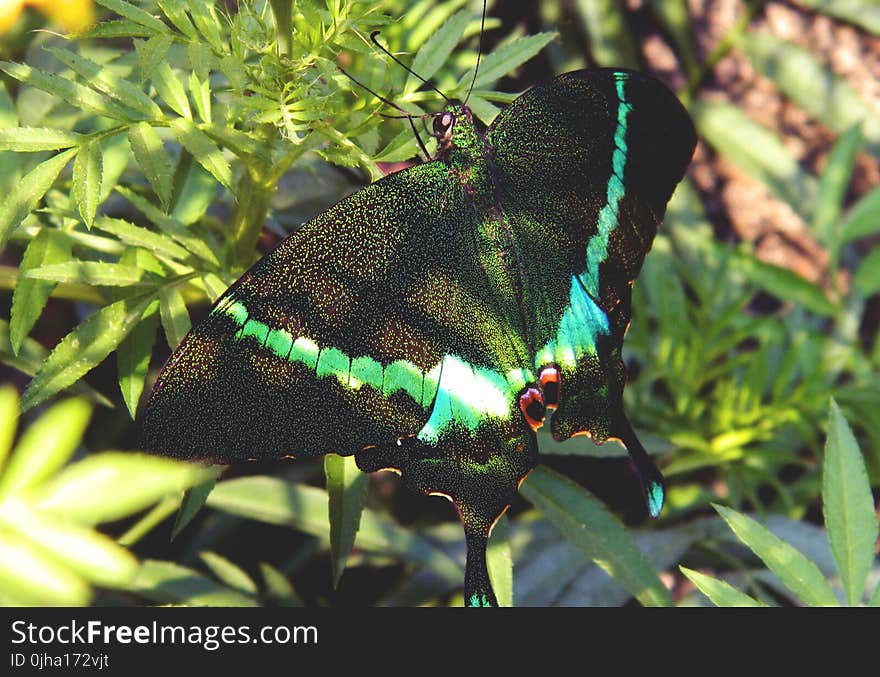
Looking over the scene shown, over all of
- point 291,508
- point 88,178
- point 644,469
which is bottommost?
point 291,508

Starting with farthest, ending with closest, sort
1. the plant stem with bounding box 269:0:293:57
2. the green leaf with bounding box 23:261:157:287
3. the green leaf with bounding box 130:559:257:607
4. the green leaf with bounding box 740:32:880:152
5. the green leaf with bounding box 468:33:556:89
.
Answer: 1. the green leaf with bounding box 740:32:880:152
2. the green leaf with bounding box 130:559:257:607
3. the green leaf with bounding box 468:33:556:89
4. the green leaf with bounding box 23:261:157:287
5. the plant stem with bounding box 269:0:293:57

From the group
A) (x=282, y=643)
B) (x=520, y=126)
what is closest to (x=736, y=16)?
(x=520, y=126)

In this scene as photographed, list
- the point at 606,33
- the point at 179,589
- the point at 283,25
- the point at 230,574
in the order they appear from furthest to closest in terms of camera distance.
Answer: the point at 606,33, the point at 230,574, the point at 179,589, the point at 283,25

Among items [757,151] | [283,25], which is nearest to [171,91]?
[283,25]

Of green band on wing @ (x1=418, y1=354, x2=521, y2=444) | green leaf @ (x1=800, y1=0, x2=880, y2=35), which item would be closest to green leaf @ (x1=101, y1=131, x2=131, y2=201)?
green band on wing @ (x1=418, y1=354, x2=521, y2=444)

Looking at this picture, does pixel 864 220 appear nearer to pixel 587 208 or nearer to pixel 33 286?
pixel 587 208

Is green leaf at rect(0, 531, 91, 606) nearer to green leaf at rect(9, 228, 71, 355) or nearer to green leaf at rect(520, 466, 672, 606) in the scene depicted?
green leaf at rect(9, 228, 71, 355)
